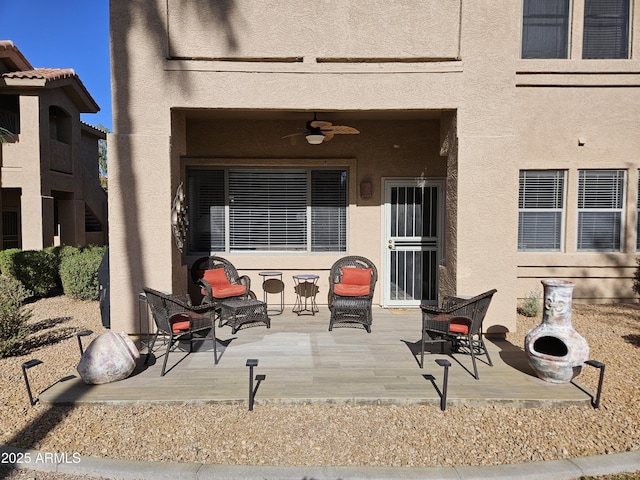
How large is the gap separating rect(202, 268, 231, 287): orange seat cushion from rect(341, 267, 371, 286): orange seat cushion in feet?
7.22

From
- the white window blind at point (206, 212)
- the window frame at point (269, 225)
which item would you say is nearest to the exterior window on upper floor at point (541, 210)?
the window frame at point (269, 225)

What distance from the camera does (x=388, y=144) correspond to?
777 cm

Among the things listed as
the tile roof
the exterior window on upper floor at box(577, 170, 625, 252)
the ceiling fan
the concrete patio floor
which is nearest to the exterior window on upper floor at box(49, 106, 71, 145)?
the tile roof

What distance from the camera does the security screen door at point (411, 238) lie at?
7891 mm

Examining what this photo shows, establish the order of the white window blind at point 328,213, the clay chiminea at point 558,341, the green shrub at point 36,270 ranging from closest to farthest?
the clay chiminea at point 558,341
the white window blind at point 328,213
the green shrub at point 36,270

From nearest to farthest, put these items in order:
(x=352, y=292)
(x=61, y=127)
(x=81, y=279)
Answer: (x=352, y=292), (x=81, y=279), (x=61, y=127)

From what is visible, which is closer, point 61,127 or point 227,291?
point 227,291

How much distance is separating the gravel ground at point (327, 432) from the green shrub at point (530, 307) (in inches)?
121

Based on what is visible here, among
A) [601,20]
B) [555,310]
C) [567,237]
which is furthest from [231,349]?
[601,20]

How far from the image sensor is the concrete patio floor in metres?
3.86

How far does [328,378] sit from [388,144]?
5116 millimetres

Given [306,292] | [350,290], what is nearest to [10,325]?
[306,292]

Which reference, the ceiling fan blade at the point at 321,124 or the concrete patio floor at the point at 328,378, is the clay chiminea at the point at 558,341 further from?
the ceiling fan blade at the point at 321,124

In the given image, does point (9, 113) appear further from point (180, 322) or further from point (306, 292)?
point (180, 322)
